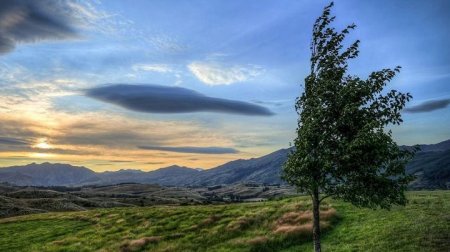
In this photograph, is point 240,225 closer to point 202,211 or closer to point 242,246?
point 242,246

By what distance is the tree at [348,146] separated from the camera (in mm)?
23828

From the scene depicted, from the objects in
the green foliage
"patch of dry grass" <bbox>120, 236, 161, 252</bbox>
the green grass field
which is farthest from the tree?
"patch of dry grass" <bbox>120, 236, 161, 252</bbox>

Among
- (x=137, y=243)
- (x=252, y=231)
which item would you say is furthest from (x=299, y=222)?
(x=137, y=243)

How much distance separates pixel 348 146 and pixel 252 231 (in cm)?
2478

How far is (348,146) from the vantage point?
23672mm

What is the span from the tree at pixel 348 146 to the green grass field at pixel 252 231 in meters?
8.76

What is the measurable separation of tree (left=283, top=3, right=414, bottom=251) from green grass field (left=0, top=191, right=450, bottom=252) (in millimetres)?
8763

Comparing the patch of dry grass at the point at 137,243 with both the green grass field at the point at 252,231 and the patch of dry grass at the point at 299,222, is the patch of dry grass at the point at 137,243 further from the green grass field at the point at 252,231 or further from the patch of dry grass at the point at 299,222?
the patch of dry grass at the point at 299,222

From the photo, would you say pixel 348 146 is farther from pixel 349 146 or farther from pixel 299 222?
pixel 299 222

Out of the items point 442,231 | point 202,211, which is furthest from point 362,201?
point 202,211

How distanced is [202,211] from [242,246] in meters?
24.1

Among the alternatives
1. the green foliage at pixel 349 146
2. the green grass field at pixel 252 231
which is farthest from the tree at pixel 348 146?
the green grass field at pixel 252 231

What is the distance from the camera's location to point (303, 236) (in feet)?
130

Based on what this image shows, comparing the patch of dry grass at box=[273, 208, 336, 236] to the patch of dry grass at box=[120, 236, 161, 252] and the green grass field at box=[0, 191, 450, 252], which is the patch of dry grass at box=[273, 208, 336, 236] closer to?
the green grass field at box=[0, 191, 450, 252]
